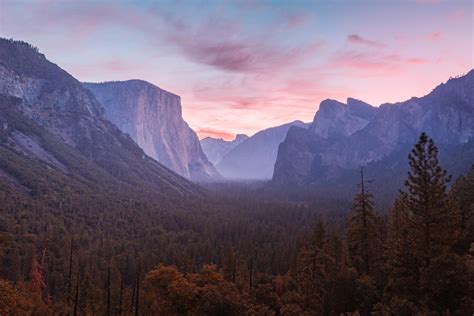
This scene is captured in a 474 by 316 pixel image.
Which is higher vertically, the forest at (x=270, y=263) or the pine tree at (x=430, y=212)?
the pine tree at (x=430, y=212)

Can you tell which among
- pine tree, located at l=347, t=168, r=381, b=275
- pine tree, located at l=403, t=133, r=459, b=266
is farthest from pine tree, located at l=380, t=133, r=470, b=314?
pine tree, located at l=347, t=168, r=381, b=275

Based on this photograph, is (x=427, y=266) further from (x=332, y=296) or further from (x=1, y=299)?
(x=1, y=299)

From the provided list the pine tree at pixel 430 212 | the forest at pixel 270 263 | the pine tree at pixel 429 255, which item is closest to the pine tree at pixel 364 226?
the forest at pixel 270 263

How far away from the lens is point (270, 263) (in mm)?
103312

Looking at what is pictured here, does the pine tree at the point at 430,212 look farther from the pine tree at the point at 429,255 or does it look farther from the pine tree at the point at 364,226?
the pine tree at the point at 364,226

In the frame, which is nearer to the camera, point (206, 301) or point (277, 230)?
point (206, 301)

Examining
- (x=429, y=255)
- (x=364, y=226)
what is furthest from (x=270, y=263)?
(x=429, y=255)

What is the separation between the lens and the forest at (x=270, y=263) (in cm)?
3428

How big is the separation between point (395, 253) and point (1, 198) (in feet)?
532

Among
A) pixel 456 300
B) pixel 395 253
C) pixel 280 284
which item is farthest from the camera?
pixel 280 284

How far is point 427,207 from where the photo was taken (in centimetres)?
3541

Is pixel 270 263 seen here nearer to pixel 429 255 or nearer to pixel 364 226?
pixel 364 226

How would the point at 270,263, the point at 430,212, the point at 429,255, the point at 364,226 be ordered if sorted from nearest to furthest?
1. the point at 429,255
2. the point at 430,212
3. the point at 364,226
4. the point at 270,263

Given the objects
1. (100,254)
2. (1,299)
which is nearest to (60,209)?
(100,254)
